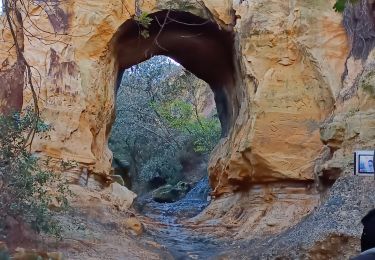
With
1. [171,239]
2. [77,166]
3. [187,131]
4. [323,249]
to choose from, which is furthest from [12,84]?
[187,131]

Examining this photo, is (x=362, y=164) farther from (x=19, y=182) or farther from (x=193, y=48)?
(x=193, y=48)

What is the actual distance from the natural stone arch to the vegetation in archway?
11.8 ft

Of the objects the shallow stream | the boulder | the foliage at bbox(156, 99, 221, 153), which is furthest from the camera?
the foliage at bbox(156, 99, 221, 153)

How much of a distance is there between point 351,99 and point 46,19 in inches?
245

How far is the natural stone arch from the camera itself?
44.9 feet

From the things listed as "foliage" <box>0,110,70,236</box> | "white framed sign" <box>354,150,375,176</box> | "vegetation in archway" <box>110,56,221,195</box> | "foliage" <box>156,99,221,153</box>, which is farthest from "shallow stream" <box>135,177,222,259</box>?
"foliage" <box>156,99,221,153</box>

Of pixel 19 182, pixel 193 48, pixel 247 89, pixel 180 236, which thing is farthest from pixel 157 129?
→ pixel 19 182

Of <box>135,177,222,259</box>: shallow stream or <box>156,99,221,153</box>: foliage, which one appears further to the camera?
<box>156,99,221,153</box>: foliage

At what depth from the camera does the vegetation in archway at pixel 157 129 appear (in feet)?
68.4

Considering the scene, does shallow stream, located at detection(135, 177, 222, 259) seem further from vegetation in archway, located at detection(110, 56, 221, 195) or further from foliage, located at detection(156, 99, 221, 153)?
foliage, located at detection(156, 99, 221, 153)

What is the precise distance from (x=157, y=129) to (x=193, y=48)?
6.55 m

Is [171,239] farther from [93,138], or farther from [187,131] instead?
[187,131]

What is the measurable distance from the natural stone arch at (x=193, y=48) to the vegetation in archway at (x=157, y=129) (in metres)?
3.61

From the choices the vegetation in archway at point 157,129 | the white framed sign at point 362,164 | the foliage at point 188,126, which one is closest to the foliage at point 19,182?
the white framed sign at point 362,164
